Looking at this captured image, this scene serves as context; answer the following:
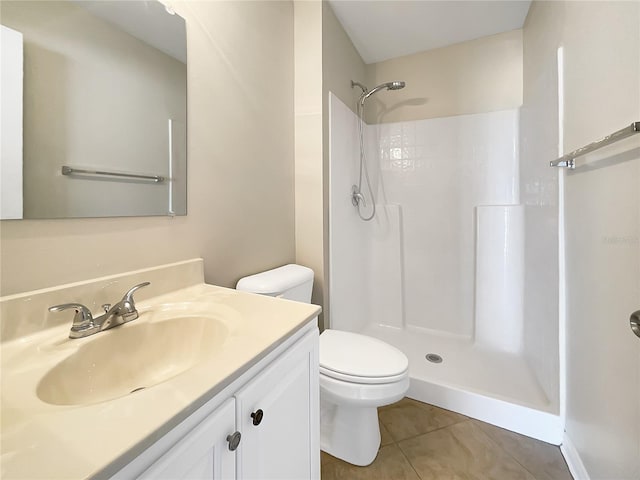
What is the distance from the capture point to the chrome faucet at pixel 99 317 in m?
0.62

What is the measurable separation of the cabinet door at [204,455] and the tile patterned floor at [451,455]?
877mm

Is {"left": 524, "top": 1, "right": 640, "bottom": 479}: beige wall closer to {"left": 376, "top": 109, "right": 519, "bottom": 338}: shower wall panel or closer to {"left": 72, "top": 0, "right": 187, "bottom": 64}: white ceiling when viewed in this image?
{"left": 376, "top": 109, "right": 519, "bottom": 338}: shower wall panel

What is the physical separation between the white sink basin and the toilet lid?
1.82 feet

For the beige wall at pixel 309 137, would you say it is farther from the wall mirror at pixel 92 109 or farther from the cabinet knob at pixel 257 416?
the cabinet knob at pixel 257 416

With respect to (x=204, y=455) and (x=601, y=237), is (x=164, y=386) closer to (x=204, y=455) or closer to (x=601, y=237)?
(x=204, y=455)

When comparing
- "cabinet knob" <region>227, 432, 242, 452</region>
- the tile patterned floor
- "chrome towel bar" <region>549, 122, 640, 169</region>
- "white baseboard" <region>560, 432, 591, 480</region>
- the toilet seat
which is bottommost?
the tile patterned floor

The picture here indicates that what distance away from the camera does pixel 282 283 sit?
3.93 ft

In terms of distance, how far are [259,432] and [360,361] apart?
619mm

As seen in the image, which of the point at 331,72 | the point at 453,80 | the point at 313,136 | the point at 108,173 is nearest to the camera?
the point at 108,173

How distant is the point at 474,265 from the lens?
1979 millimetres

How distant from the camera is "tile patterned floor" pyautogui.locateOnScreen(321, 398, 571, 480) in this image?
112 cm

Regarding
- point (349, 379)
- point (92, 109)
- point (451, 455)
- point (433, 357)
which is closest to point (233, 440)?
point (349, 379)

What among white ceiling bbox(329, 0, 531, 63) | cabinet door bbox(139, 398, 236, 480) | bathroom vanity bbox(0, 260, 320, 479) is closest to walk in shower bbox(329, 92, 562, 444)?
white ceiling bbox(329, 0, 531, 63)

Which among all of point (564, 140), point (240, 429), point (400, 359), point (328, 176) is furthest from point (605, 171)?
point (240, 429)
